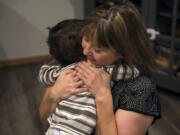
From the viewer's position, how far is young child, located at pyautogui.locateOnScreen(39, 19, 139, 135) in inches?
39.9

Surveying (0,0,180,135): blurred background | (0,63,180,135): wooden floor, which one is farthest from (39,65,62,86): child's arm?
(0,63,180,135): wooden floor

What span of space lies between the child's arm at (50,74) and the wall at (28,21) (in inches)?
89.8

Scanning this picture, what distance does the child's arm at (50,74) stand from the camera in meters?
1.14

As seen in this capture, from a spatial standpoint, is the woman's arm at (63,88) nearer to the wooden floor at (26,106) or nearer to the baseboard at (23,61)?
the wooden floor at (26,106)

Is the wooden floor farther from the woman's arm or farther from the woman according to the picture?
the woman

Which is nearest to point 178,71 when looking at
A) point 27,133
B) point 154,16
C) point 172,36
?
point 172,36

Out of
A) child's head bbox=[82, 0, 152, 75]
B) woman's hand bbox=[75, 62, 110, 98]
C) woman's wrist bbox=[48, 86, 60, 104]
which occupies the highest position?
child's head bbox=[82, 0, 152, 75]

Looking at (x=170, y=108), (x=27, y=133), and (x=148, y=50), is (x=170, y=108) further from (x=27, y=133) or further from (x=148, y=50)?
(x=148, y=50)

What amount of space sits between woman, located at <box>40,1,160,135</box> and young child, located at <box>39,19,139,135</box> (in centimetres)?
2

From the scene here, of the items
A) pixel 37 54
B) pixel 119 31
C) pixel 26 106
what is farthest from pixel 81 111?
pixel 37 54

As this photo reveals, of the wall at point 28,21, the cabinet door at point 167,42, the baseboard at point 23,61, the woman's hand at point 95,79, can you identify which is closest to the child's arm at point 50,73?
the woman's hand at point 95,79

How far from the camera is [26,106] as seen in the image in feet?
8.84

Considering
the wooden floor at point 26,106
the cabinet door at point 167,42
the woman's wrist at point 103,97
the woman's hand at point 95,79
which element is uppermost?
the woman's hand at point 95,79

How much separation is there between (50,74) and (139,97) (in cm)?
36
